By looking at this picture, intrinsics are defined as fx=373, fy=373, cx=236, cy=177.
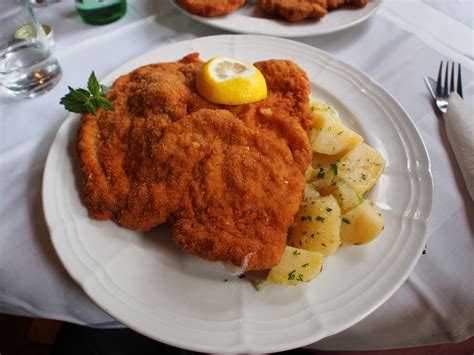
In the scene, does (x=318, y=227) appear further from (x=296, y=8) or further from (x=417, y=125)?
(x=296, y=8)

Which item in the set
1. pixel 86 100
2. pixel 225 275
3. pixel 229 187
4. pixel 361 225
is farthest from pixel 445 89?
pixel 86 100

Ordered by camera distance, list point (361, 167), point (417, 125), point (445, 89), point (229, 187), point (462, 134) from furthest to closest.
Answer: point (445, 89) → point (417, 125) → point (462, 134) → point (361, 167) → point (229, 187)

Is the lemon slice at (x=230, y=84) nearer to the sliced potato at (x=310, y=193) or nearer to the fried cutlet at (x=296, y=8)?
the sliced potato at (x=310, y=193)

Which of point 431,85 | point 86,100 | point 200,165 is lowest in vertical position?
point 431,85

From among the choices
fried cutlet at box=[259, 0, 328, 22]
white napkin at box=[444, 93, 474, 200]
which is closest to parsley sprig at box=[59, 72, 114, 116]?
fried cutlet at box=[259, 0, 328, 22]

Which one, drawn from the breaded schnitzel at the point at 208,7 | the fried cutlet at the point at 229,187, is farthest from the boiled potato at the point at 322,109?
the breaded schnitzel at the point at 208,7

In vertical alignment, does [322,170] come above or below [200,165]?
below

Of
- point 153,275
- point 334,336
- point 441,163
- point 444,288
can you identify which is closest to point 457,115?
point 441,163
